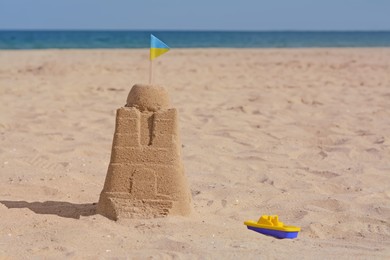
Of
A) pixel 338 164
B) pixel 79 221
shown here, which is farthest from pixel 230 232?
pixel 338 164

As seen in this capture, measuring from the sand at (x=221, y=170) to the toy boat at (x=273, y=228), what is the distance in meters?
0.08

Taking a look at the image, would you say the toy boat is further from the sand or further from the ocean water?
the ocean water

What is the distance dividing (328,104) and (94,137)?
3.85m

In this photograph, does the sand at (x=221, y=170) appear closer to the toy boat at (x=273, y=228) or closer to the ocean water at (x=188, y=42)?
the toy boat at (x=273, y=228)

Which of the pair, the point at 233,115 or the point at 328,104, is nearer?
the point at 233,115

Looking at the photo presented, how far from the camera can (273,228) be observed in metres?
4.04

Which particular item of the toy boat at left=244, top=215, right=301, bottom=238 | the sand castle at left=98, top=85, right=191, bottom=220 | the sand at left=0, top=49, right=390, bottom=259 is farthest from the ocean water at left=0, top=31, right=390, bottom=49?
the toy boat at left=244, top=215, right=301, bottom=238

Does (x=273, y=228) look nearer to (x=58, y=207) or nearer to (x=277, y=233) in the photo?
(x=277, y=233)

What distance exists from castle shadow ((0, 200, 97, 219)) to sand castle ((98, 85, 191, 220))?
29 cm

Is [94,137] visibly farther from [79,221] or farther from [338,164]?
[79,221]

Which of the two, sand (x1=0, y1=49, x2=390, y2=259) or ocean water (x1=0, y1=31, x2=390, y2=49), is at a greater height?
ocean water (x1=0, y1=31, x2=390, y2=49)

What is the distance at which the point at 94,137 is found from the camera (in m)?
7.21

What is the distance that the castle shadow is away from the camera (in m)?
4.43

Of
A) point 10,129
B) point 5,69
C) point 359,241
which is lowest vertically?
point 359,241
